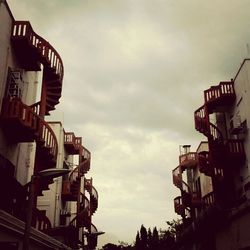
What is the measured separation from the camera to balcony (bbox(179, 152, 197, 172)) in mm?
39906

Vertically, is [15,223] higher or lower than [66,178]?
lower

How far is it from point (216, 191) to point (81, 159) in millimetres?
15675

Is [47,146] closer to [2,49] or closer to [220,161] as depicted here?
[2,49]

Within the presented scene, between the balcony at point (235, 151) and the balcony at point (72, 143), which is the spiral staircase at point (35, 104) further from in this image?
the balcony at point (72, 143)

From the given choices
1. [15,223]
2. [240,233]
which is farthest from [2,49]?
[240,233]

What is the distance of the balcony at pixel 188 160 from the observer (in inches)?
1571

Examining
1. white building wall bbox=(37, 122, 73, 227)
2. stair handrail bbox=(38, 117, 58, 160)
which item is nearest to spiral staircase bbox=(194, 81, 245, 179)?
stair handrail bbox=(38, 117, 58, 160)

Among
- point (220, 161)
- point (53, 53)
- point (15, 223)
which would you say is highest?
point (53, 53)

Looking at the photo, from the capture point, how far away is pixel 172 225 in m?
63.3

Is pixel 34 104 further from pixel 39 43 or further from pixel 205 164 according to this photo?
pixel 205 164

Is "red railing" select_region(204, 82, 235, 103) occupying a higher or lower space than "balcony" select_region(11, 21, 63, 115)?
higher

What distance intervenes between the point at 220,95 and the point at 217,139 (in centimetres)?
313

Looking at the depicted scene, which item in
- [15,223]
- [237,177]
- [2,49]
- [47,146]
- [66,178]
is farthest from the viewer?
[66,178]

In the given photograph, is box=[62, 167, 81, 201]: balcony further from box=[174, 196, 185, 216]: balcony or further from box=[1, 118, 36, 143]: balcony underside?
box=[1, 118, 36, 143]: balcony underside
